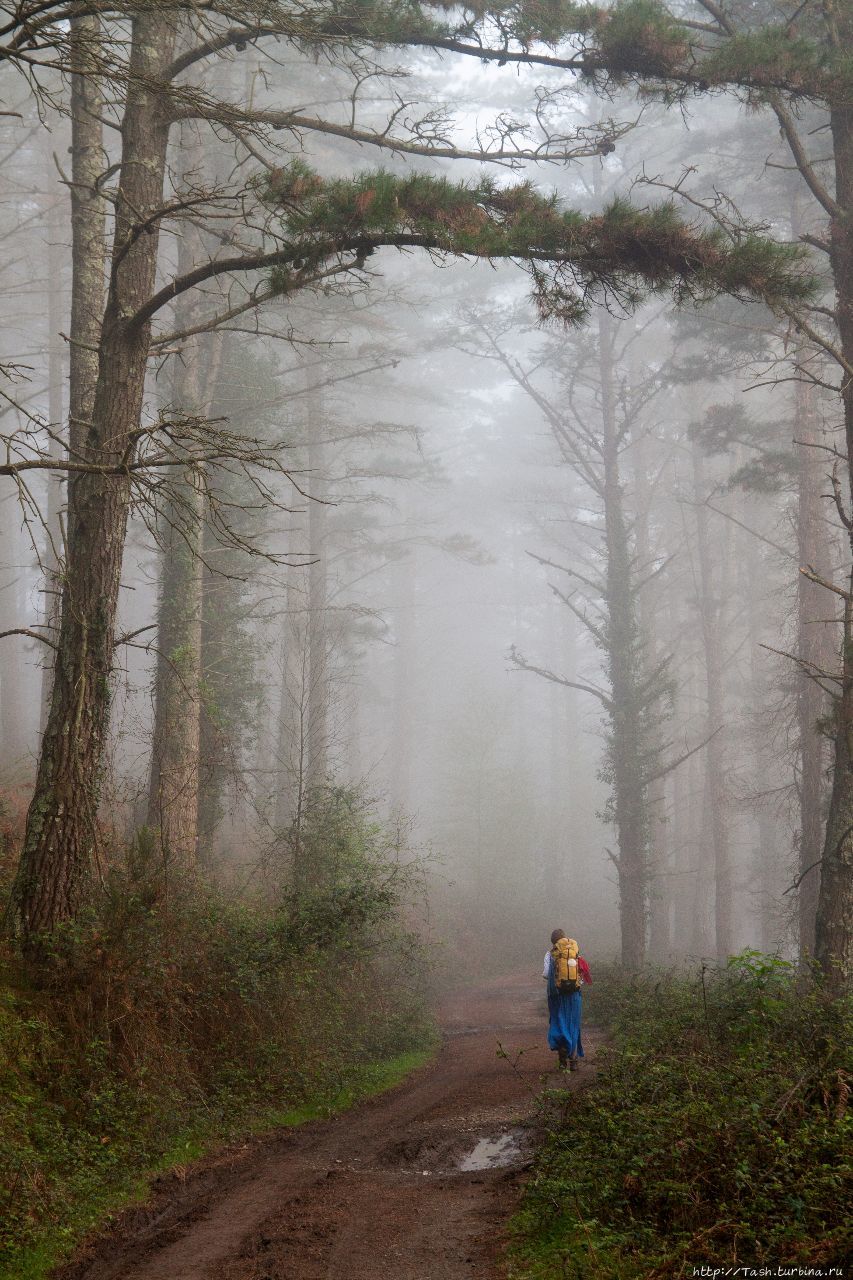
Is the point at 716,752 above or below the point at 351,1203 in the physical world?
above

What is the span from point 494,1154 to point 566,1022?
3717 mm

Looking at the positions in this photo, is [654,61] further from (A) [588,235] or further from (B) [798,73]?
(A) [588,235]

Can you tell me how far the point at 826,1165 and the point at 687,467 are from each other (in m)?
36.2

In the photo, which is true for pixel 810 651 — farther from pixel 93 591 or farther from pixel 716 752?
pixel 93 591

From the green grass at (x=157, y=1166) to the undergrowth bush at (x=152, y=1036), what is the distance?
2cm

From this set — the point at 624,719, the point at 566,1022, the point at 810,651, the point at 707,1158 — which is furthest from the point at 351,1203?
the point at 624,719

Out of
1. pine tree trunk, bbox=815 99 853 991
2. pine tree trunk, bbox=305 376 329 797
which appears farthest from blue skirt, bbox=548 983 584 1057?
pine tree trunk, bbox=305 376 329 797

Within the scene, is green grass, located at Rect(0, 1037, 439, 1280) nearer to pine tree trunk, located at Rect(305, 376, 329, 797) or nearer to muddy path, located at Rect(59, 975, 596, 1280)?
muddy path, located at Rect(59, 975, 596, 1280)

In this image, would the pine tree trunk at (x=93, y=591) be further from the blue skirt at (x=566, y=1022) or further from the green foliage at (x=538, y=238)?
the blue skirt at (x=566, y=1022)

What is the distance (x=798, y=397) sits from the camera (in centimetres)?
1908

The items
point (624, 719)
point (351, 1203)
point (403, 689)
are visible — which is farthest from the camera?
point (403, 689)

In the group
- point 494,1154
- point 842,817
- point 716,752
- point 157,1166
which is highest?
point 716,752

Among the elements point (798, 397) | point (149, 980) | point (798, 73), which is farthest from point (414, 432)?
point (149, 980)

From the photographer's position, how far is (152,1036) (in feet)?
24.9
